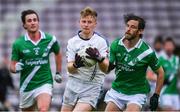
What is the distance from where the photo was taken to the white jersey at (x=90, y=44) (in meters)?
9.89

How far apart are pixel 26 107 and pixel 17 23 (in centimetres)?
1322

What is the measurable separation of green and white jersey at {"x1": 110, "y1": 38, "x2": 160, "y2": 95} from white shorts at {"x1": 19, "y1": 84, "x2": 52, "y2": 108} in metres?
1.37

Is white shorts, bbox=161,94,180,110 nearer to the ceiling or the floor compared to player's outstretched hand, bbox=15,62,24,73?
nearer to the floor

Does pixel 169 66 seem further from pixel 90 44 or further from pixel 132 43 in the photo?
pixel 90 44

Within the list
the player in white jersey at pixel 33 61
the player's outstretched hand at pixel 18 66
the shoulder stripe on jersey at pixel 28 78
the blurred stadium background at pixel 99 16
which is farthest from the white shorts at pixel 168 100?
the blurred stadium background at pixel 99 16

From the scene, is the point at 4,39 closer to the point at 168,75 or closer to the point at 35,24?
the point at 168,75

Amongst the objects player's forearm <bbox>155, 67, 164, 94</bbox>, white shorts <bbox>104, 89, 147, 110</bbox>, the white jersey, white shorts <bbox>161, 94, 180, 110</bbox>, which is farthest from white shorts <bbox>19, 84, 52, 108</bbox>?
white shorts <bbox>161, 94, 180, 110</bbox>

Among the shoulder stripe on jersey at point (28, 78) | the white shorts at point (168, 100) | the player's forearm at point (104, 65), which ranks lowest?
the white shorts at point (168, 100)

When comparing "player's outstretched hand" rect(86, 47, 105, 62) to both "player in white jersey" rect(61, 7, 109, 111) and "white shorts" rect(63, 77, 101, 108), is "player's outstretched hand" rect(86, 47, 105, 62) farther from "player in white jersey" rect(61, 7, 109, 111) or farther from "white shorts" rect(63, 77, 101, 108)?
"white shorts" rect(63, 77, 101, 108)

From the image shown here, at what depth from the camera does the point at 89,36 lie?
32.7 feet

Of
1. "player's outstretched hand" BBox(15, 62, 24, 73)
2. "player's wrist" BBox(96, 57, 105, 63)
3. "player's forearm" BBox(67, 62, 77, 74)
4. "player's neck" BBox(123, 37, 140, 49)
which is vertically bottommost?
"player's outstretched hand" BBox(15, 62, 24, 73)

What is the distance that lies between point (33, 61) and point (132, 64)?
186cm

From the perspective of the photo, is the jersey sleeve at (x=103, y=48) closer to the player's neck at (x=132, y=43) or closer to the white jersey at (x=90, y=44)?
the white jersey at (x=90, y=44)

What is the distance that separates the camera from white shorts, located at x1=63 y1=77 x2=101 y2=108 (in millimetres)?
9969
